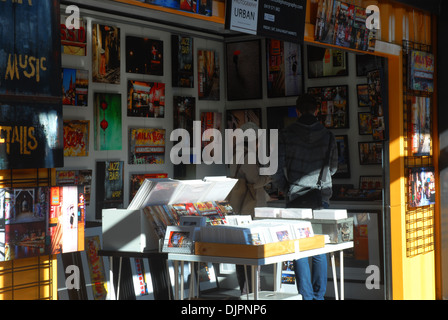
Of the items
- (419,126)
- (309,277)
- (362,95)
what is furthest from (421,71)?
(309,277)

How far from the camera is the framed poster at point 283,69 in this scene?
7791 millimetres

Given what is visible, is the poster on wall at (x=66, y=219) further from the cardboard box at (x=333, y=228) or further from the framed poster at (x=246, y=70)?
the framed poster at (x=246, y=70)

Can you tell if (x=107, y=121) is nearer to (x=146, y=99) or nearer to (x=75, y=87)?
(x=75, y=87)

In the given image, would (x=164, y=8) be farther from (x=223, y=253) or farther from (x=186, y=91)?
(x=186, y=91)

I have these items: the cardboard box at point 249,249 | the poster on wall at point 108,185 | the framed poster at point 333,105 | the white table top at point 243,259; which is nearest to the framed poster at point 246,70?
the framed poster at point 333,105

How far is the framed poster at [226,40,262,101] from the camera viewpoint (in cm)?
815

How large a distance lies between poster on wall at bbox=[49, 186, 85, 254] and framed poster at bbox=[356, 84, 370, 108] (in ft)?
14.4

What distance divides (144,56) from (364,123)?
2429 mm

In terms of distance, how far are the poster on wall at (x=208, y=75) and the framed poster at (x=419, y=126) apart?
252 centimetres

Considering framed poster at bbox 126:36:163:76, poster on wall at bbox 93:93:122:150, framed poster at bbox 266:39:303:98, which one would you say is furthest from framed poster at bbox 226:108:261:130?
poster on wall at bbox 93:93:122:150

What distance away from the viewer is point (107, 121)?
266 inches

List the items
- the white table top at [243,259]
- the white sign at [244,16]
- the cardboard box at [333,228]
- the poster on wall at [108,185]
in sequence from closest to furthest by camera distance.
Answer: the white table top at [243,259] → the white sign at [244,16] → the cardboard box at [333,228] → the poster on wall at [108,185]

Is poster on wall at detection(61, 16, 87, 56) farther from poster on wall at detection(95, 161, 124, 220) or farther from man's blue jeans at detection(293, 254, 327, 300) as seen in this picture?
man's blue jeans at detection(293, 254, 327, 300)

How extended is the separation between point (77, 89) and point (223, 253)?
3085mm
